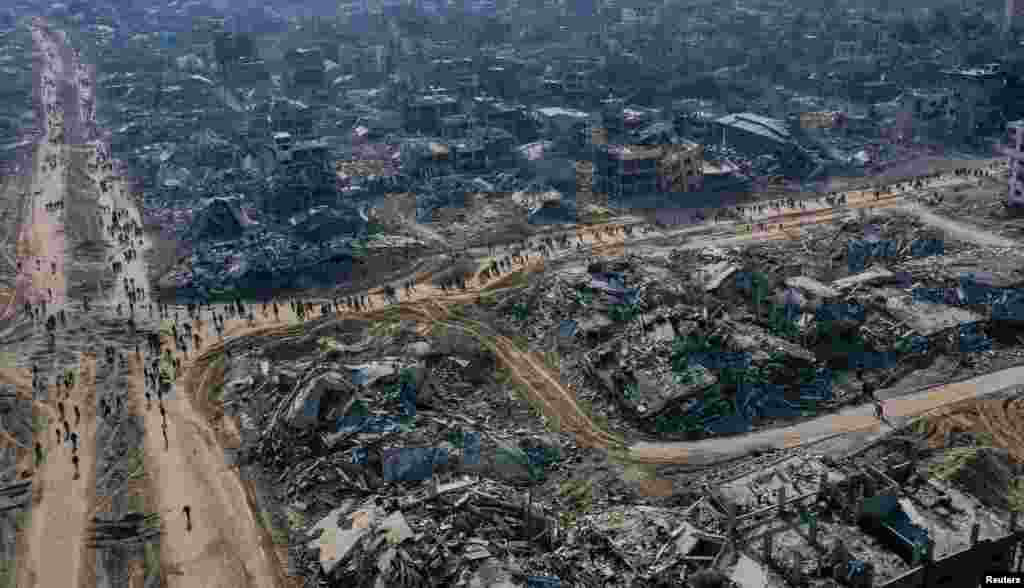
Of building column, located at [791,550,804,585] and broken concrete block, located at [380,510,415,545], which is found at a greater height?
broken concrete block, located at [380,510,415,545]

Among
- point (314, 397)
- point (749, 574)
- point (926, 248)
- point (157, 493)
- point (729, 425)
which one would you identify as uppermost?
point (926, 248)

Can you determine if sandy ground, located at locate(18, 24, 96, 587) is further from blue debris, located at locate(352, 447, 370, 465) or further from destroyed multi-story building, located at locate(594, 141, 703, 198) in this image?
destroyed multi-story building, located at locate(594, 141, 703, 198)

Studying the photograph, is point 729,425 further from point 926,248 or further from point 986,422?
point 926,248

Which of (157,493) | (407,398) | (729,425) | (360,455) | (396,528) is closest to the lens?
(396,528)

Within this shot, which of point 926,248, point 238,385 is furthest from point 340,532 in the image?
point 926,248

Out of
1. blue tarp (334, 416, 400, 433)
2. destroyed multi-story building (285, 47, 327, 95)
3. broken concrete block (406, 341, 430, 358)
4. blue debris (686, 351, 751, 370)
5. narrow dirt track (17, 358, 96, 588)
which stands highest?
destroyed multi-story building (285, 47, 327, 95)

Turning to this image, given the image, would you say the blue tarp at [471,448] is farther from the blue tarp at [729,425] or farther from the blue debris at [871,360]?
the blue debris at [871,360]

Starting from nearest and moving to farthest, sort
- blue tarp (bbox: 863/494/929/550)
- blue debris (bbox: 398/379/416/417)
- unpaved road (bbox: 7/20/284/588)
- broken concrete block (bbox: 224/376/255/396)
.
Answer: blue tarp (bbox: 863/494/929/550)
unpaved road (bbox: 7/20/284/588)
blue debris (bbox: 398/379/416/417)
broken concrete block (bbox: 224/376/255/396)

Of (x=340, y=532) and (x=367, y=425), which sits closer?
(x=340, y=532)

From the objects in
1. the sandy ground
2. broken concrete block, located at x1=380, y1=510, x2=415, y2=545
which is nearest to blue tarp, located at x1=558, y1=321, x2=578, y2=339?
broken concrete block, located at x1=380, y1=510, x2=415, y2=545

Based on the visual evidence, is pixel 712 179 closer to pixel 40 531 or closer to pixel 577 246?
pixel 577 246
